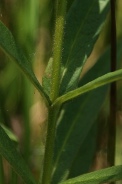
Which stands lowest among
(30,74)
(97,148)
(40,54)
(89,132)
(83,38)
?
(97,148)

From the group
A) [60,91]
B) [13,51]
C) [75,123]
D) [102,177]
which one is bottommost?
[75,123]

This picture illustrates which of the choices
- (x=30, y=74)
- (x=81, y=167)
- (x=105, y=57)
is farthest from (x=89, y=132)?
(x=30, y=74)

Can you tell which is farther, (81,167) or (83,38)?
(81,167)

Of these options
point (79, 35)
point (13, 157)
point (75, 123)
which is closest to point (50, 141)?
point (13, 157)

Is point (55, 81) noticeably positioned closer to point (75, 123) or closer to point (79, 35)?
point (79, 35)

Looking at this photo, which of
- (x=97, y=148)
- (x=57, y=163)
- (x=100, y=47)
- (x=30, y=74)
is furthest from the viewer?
(x=100, y=47)

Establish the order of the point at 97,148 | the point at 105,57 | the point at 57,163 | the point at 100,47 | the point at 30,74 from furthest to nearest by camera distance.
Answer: the point at 100,47
the point at 97,148
the point at 105,57
the point at 57,163
the point at 30,74

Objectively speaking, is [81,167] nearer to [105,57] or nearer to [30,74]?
[105,57]
